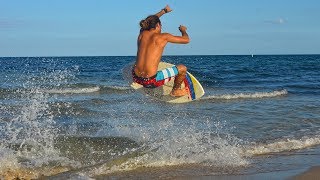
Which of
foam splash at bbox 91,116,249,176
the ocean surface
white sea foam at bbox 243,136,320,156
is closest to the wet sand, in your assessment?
the ocean surface

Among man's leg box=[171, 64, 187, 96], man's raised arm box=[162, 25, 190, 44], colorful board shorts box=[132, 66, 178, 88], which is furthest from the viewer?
man's leg box=[171, 64, 187, 96]

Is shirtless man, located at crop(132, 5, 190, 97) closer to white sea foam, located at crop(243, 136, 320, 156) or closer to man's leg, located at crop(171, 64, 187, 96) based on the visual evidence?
man's leg, located at crop(171, 64, 187, 96)

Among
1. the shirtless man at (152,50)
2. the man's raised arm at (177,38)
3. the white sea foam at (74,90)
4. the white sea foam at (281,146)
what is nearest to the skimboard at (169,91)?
the shirtless man at (152,50)

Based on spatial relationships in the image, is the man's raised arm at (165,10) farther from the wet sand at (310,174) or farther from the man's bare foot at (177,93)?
the wet sand at (310,174)

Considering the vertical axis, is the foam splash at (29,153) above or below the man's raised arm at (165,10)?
below

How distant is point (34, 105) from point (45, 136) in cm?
100

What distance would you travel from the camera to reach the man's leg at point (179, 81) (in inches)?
343

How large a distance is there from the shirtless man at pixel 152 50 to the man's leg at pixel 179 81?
0.10m

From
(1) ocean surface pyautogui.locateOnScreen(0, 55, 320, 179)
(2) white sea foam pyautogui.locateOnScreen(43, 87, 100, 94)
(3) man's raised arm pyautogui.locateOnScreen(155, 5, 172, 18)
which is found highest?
(3) man's raised arm pyautogui.locateOnScreen(155, 5, 172, 18)

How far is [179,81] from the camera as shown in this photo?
29.3ft

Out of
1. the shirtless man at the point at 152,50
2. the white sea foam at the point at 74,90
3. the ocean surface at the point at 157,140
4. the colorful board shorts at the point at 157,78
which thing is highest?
the shirtless man at the point at 152,50

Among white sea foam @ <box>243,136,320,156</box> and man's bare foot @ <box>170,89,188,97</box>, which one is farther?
man's bare foot @ <box>170,89,188,97</box>

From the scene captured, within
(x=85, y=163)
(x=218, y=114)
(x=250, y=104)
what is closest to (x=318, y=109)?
Result: (x=250, y=104)

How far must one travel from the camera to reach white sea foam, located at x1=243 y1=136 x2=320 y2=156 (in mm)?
8430
